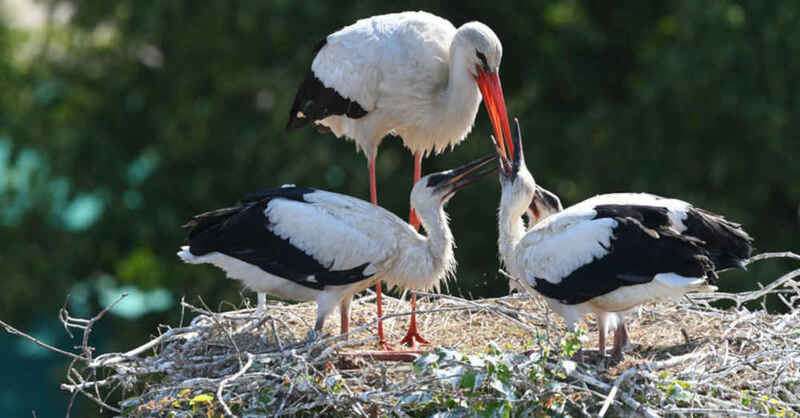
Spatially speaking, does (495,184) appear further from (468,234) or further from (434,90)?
(434,90)

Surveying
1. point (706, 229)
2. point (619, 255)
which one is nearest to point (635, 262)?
point (619, 255)

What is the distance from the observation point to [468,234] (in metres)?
9.77

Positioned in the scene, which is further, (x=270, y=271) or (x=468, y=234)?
(x=468, y=234)

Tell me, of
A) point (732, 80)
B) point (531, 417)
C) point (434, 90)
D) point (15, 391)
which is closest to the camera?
point (531, 417)

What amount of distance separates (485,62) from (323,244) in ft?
4.10

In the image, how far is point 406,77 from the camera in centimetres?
595

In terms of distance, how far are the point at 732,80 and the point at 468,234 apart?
2.38m

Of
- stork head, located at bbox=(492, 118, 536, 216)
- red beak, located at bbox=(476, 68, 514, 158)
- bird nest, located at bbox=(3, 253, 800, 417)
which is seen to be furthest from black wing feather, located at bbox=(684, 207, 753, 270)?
red beak, located at bbox=(476, 68, 514, 158)

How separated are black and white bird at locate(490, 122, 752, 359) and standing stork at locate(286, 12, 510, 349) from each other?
2.46 feet

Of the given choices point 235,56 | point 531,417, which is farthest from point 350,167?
point 531,417

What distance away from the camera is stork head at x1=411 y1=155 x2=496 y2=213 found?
18.4 feet

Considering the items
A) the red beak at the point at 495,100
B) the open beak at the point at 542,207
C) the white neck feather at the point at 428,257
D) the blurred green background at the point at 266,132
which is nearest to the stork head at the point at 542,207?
the open beak at the point at 542,207

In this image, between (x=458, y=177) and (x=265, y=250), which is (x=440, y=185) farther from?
(x=265, y=250)

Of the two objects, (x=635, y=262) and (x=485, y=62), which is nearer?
(x=635, y=262)
